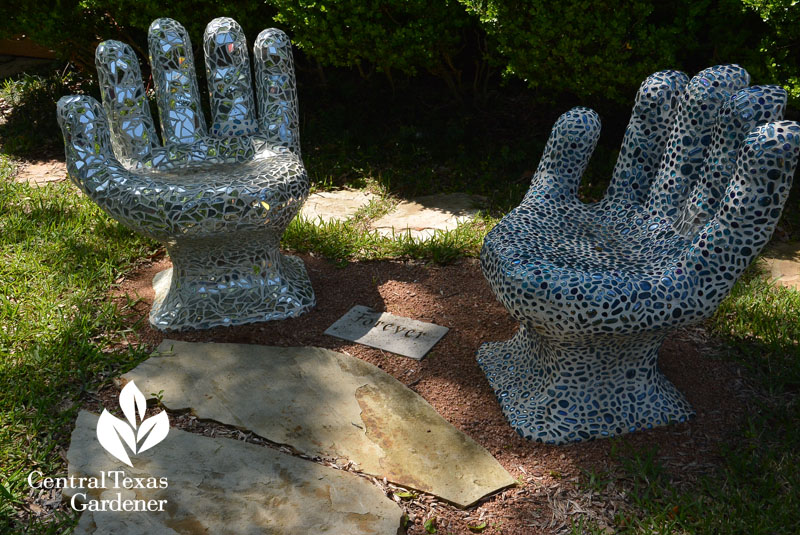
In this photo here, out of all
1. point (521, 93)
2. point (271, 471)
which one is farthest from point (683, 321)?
point (521, 93)

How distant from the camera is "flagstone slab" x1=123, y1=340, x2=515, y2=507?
269cm

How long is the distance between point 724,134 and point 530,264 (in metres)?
0.87

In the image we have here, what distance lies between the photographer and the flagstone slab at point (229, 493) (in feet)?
7.81

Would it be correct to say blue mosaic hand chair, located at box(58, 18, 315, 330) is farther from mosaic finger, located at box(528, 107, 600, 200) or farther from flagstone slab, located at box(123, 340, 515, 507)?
mosaic finger, located at box(528, 107, 600, 200)

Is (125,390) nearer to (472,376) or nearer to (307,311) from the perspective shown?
(307,311)

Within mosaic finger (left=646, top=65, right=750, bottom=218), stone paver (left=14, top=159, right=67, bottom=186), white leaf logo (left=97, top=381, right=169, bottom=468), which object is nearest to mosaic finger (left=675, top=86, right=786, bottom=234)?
mosaic finger (left=646, top=65, right=750, bottom=218)

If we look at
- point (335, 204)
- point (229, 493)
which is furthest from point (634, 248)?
point (335, 204)

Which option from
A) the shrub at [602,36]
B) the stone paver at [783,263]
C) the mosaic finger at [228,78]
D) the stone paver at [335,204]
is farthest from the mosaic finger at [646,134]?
the stone paver at [335,204]

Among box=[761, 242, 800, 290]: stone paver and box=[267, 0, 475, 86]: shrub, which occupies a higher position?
box=[267, 0, 475, 86]: shrub

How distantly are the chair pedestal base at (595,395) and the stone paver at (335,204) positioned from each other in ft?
7.57

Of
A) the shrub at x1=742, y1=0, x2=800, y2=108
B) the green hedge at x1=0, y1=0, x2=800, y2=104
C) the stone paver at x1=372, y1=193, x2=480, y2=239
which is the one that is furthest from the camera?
the stone paver at x1=372, y1=193, x2=480, y2=239

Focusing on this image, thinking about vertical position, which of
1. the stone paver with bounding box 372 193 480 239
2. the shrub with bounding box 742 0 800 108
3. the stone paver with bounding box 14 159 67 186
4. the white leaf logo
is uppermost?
the shrub with bounding box 742 0 800 108

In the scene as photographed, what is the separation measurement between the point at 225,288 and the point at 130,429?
3.09 ft

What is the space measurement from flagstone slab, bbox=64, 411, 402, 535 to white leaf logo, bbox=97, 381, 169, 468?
0.03m
